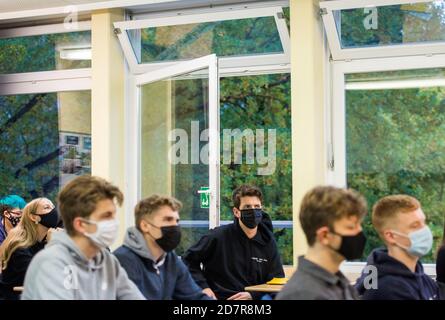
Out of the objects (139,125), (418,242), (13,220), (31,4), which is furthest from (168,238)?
(31,4)

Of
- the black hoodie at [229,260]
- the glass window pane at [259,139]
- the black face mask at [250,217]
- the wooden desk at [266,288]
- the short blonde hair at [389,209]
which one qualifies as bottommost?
the wooden desk at [266,288]

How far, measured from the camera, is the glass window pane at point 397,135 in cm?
499

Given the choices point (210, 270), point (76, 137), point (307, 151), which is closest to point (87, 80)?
point (76, 137)

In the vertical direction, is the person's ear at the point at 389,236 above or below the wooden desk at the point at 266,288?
above

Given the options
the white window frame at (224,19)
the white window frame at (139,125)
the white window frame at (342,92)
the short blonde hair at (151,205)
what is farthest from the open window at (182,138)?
the short blonde hair at (151,205)

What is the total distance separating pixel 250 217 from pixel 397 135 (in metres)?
1.49

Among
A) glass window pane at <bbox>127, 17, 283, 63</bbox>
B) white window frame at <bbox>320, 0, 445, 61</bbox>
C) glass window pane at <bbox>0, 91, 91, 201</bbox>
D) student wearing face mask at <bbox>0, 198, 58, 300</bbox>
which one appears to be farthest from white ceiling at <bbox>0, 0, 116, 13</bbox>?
student wearing face mask at <bbox>0, 198, 58, 300</bbox>

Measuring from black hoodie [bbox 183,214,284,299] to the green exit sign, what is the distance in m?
0.87

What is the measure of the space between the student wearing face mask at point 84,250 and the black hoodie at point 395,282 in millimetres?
861

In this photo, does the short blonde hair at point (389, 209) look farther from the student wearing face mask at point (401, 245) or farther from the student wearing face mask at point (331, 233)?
the student wearing face mask at point (331, 233)

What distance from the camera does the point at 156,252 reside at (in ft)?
9.41

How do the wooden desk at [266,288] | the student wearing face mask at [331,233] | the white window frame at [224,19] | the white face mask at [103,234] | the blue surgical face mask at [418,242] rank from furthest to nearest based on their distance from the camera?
the white window frame at [224,19]
the wooden desk at [266,288]
the blue surgical face mask at [418,242]
the white face mask at [103,234]
the student wearing face mask at [331,233]

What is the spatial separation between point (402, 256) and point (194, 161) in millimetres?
2943

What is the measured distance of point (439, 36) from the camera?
499cm
